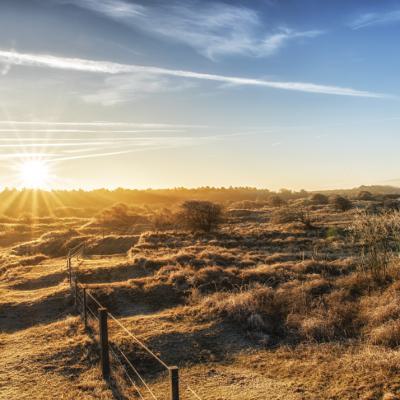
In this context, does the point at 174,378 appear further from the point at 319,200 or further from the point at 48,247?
the point at 319,200

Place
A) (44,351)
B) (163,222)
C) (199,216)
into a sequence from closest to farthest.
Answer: (44,351), (199,216), (163,222)

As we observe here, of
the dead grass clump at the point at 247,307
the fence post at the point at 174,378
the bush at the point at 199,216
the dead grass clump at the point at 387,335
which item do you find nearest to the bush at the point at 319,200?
the bush at the point at 199,216

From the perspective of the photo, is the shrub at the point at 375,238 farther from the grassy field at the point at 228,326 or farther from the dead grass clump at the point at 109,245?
the dead grass clump at the point at 109,245

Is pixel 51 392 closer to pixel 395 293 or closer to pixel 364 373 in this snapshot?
pixel 364 373

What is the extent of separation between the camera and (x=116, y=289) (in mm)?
18266

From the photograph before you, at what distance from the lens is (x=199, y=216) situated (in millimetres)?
42406

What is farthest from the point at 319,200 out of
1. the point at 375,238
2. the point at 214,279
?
the point at 214,279

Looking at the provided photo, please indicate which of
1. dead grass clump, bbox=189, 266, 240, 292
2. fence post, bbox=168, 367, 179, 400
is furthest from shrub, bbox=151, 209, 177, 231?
fence post, bbox=168, 367, 179, 400

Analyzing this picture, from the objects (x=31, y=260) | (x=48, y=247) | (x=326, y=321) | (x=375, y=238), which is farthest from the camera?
(x=48, y=247)

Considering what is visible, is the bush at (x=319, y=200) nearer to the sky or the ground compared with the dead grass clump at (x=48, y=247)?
nearer to the sky

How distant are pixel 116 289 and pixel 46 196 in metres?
132

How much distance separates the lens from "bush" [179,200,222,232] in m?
42.3

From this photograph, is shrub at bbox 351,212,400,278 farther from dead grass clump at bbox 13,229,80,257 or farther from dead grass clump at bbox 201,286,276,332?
dead grass clump at bbox 13,229,80,257

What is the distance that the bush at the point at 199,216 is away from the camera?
4228 centimetres
